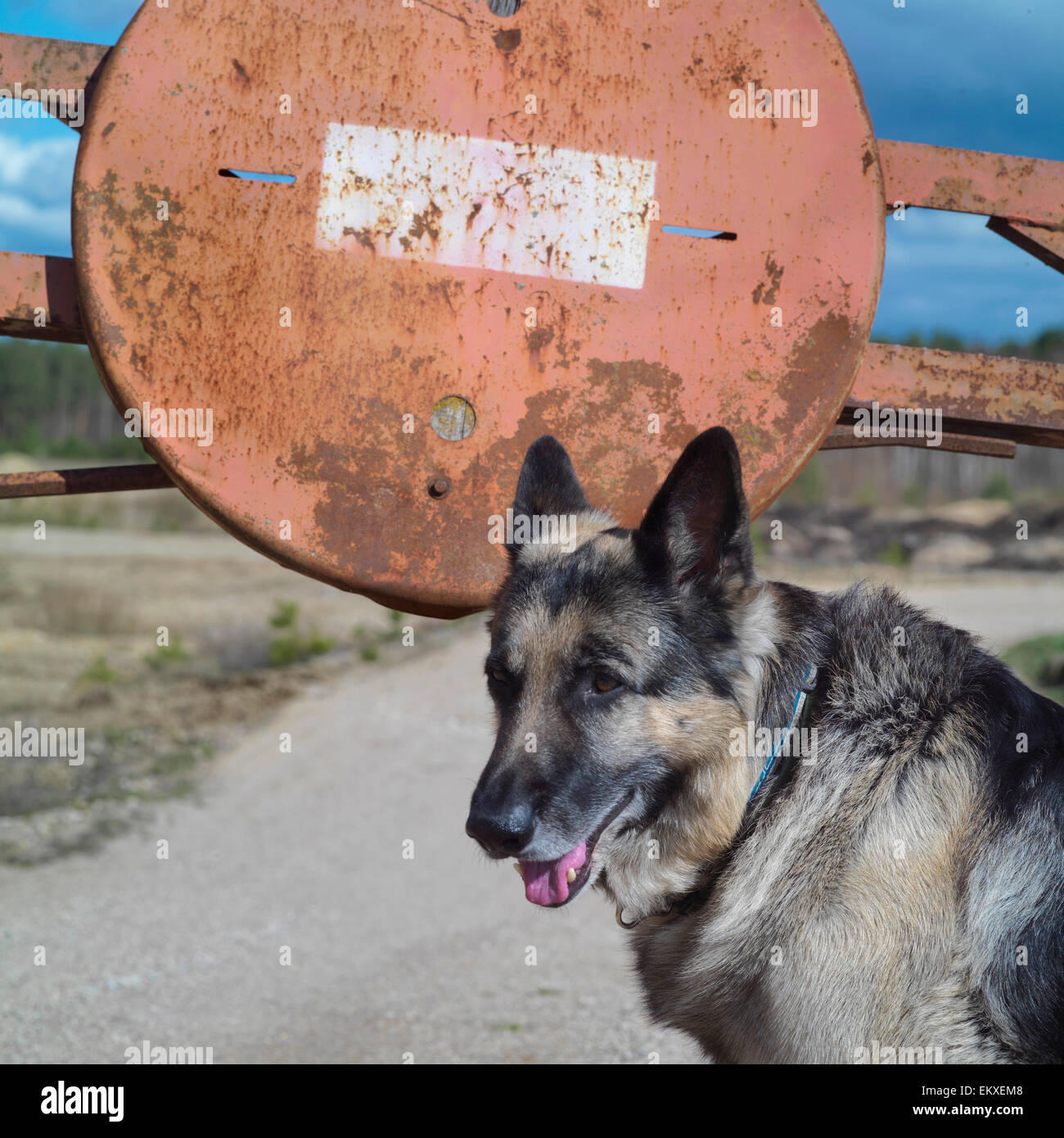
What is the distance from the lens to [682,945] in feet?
9.41

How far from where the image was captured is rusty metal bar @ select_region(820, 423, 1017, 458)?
3135 mm

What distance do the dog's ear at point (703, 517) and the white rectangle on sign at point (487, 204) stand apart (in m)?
0.55

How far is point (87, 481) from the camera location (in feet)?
9.34

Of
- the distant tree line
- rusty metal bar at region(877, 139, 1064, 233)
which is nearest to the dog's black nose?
rusty metal bar at region(877, 139, 1064, 233)

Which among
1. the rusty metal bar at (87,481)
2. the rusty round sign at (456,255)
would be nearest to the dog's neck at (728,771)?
the rusty round sign at (456,255)

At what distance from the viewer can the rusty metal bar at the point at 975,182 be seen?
9.96ft

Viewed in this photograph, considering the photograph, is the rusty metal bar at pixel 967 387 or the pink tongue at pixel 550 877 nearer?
the pink tongue at pixel 550 877

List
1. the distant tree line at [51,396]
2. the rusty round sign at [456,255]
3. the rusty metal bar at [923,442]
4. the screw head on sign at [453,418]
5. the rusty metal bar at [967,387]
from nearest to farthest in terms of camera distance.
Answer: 1. the rusty round sign at [456,255]
2. the screw head on sign at [453,418]
3. the rusty metal bar at [967,387]
4. the rusty metal bar at [923,442]
5. the distant tree line at [51,396]

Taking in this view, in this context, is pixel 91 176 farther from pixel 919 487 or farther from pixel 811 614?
pixel 919 487

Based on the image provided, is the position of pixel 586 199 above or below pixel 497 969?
above

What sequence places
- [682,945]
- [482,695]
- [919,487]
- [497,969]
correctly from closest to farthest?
[682,945] → [497,969] → [482,695] → [919,487]

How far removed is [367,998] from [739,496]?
153 inches

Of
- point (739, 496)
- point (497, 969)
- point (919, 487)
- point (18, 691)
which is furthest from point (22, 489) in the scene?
point (919, 487)

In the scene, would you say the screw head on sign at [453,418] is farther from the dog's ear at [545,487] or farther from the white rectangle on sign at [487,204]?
the white rectangle on sign at [487,204]
